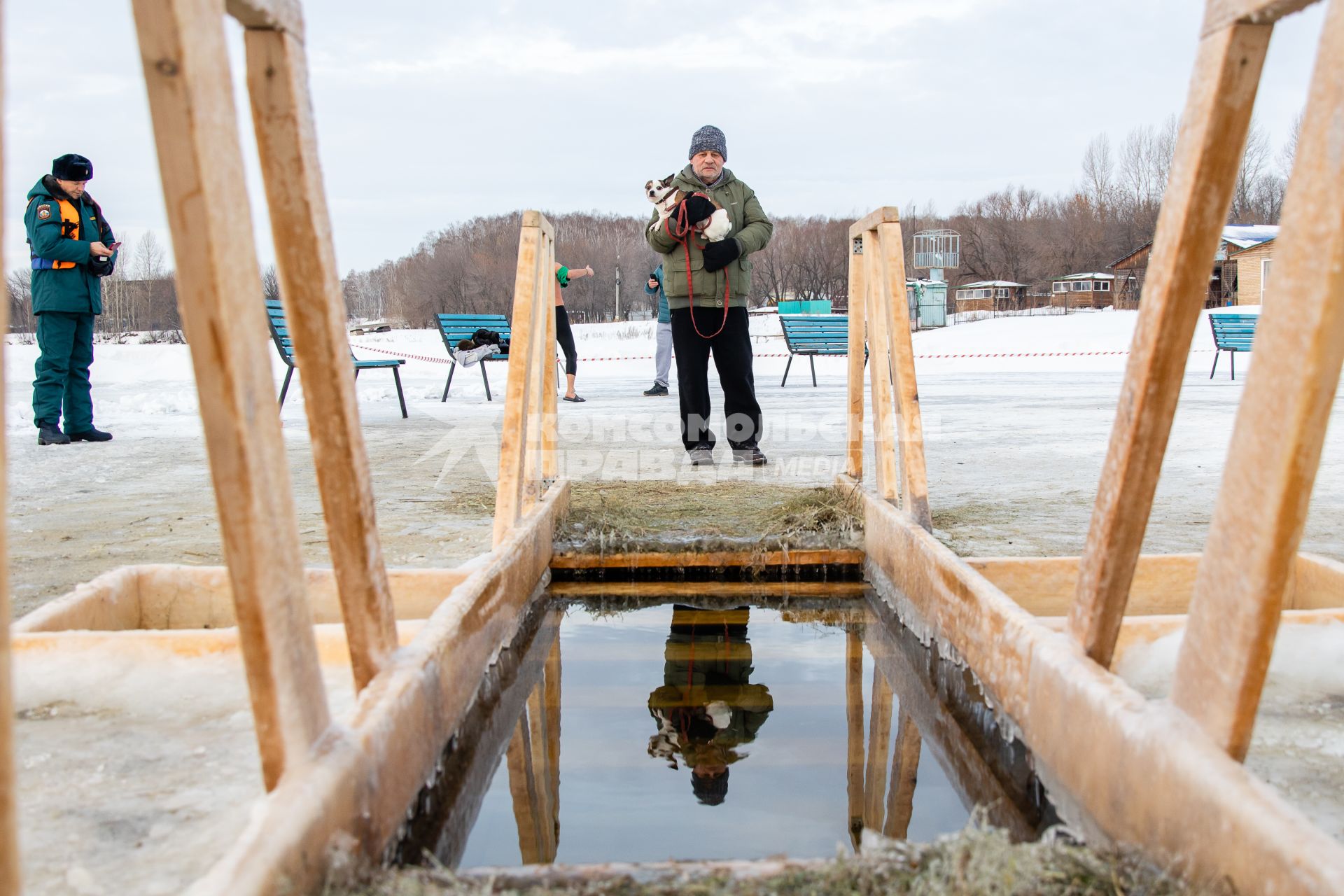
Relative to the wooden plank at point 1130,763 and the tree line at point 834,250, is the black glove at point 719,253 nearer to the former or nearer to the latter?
the wooden plank at point 1130,763

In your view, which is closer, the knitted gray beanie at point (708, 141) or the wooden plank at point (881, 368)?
the wooden plank at point (881, 368)

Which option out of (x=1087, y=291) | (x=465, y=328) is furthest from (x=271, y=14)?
(x=1087, y=291)

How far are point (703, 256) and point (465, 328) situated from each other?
678 cm

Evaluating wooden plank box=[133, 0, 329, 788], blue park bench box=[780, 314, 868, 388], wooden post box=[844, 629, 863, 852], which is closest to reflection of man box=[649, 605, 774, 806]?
wooden post box=[844, 629, 863, 852]

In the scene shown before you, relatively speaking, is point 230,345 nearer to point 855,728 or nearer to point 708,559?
point 855,728

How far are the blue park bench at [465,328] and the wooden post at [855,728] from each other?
27.8 ft

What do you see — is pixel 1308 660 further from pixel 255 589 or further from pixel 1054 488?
pixel 1054 488

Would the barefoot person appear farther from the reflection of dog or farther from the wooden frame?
the wooden frame

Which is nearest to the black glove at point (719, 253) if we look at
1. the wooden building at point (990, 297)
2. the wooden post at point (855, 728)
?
the wooden post at point (855, 728)

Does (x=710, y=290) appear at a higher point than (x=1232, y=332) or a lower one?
higher

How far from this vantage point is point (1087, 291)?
60469mm

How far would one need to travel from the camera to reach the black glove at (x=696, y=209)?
5.54 metres

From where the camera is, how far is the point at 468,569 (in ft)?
9.72

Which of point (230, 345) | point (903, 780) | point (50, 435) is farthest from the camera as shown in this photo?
point (50, 435)
